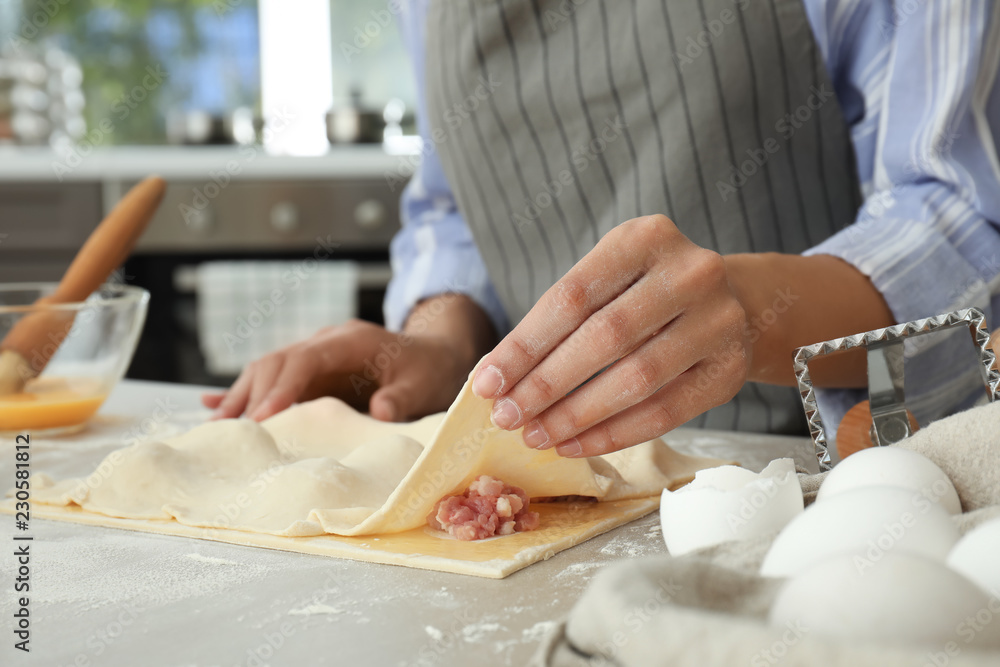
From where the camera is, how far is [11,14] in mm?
3047

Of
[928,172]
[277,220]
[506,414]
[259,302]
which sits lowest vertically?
[259,302]

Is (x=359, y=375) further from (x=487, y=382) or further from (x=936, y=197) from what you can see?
(x=936, y=197)

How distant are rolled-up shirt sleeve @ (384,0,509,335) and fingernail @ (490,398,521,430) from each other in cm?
69

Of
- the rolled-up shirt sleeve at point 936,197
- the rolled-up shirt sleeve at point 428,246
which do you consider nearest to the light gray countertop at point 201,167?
the rolled-up shirt sleeve at point 428,246

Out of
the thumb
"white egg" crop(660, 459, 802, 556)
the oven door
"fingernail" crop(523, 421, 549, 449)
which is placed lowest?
the oven door

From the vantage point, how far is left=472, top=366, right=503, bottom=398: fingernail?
58cm

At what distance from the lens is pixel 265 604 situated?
19.3 inches

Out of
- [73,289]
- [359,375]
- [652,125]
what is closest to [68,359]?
[73,289]

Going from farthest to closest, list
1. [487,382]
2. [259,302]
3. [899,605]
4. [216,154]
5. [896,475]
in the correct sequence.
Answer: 1. [216,154]
2. [259,302]
3. [487,382]
4. [896,475]
5. [899,605]

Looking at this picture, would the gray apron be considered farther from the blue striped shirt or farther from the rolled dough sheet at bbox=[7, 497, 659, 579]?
the rolled dough sheet at bbox=[7, 497, 659, 579]

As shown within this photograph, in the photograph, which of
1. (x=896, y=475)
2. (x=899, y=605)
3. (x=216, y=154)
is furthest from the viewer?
(x=216, y=154)

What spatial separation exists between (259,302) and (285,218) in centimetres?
23

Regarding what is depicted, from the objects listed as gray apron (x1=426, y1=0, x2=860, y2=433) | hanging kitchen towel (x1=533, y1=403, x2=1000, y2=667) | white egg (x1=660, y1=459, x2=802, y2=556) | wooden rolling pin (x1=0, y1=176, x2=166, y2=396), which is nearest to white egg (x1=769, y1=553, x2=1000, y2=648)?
hanging kitchen towel (x1=533, y1=403, x2=1000, y2=667)

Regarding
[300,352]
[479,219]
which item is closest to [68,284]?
[300,352]
